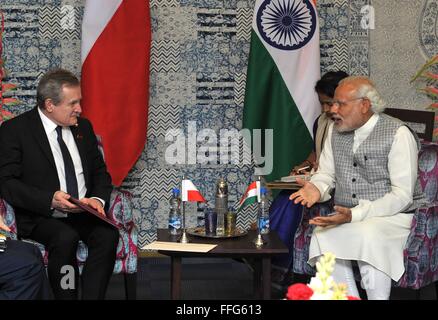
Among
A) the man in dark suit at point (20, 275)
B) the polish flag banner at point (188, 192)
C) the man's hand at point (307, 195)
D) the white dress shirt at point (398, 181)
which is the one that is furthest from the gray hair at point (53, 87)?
the white dress shirt at point (398, 181)

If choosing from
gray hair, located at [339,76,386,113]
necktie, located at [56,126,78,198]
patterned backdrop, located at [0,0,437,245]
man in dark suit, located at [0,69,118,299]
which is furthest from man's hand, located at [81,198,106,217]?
patterned backdrop, located at [0,0,437,245]

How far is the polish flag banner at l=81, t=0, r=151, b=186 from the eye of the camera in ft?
17.8

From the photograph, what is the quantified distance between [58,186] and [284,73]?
2094mm

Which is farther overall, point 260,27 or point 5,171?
point 260,27

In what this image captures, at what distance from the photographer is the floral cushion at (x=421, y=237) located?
157 inches

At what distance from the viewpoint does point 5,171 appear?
417 cm

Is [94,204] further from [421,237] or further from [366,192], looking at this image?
[421,237]

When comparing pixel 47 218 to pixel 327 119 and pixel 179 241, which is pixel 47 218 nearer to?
pixel 179 241

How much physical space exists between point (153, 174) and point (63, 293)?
2.05 m

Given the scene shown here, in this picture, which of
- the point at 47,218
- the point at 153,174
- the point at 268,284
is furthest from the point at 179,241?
the point at 153,174

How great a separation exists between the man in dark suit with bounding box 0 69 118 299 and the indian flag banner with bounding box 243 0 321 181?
5.17 ft

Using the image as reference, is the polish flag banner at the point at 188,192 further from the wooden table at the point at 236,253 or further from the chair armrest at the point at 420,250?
the chair armrest at the point at 420,250
